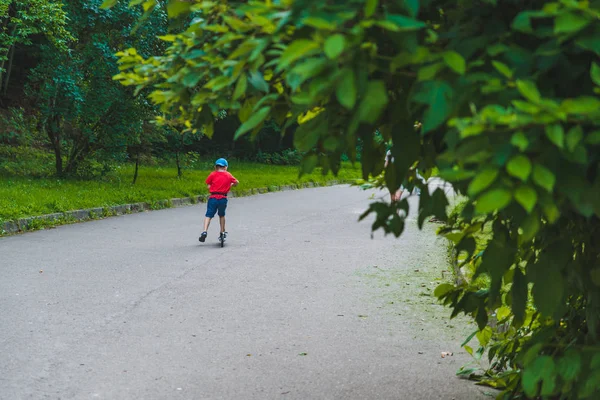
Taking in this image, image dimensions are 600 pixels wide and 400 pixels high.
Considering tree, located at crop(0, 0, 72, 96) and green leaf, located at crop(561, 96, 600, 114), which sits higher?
tree, located at crop(0, 0, 72, 96)

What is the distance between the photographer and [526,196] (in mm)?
1792

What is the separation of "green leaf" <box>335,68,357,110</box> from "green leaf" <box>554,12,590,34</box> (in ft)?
1.69

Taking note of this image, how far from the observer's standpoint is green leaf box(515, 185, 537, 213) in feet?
5.80

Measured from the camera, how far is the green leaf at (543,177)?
1.80 metres

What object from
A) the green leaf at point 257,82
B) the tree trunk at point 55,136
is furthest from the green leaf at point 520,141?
the tree trunk at point 55,136

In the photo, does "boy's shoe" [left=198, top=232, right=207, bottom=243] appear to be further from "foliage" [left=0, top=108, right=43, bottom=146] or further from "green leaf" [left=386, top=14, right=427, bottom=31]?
"foliage" [left=0, top=108, right=43, bottom=146]

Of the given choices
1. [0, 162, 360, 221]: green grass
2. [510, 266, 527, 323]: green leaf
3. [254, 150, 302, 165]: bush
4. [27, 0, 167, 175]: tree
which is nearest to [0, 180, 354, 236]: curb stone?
[0, 162, 360, 221]: green grass

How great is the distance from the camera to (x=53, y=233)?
42.3 ft

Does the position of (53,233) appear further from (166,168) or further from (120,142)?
(166,168)

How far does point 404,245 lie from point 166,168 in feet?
67.3

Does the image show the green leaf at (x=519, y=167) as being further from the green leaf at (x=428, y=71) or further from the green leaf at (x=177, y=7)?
the green leaf at (x=177, y=7)

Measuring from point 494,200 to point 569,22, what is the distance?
19.1 inches

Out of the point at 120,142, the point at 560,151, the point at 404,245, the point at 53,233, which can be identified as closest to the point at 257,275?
the point at 404,245

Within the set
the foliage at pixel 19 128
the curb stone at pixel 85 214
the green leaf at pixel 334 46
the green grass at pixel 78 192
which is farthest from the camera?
the foliage at pixel 19 128
